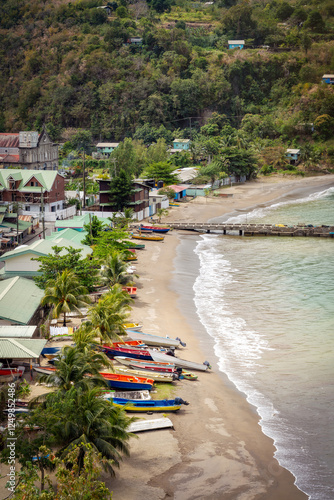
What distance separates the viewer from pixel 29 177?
75.3 metres

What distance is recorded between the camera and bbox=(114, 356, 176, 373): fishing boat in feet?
104

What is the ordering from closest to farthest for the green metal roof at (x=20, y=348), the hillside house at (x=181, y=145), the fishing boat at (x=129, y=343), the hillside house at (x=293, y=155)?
1. the green metal roof at (x=20, y=348)
2. the fishing boat at (x=129, y=343)
3. the hillside house at (x=293, y=155)
4. the hillside house at (x=181, y=145)

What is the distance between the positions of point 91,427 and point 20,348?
8.18 metres

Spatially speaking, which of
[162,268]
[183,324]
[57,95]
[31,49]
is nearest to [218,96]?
[57,95]

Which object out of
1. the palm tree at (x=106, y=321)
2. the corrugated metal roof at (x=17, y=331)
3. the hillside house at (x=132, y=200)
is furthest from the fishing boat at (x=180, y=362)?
the hillside house at (x=132, y=200)

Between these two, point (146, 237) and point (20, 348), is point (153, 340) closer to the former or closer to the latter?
point (20, 348)

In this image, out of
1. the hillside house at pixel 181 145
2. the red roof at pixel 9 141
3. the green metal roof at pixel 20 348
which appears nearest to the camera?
the green metal roof at pixel 20 348

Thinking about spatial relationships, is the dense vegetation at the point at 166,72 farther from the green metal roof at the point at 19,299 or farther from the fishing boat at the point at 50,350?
the fishing boat at the point at 50,350

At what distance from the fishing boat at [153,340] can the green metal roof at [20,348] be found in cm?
734

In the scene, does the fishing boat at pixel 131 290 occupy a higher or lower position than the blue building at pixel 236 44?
lower

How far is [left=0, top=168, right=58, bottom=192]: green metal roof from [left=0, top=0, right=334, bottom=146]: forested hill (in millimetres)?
62413

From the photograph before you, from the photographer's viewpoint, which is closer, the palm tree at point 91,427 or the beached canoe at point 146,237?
the palm tree at point 91,427

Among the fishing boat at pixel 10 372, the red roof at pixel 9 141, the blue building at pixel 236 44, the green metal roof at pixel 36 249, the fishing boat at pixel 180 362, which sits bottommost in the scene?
the fishing boat at pixel 180 362

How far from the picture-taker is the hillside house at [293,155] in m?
126
